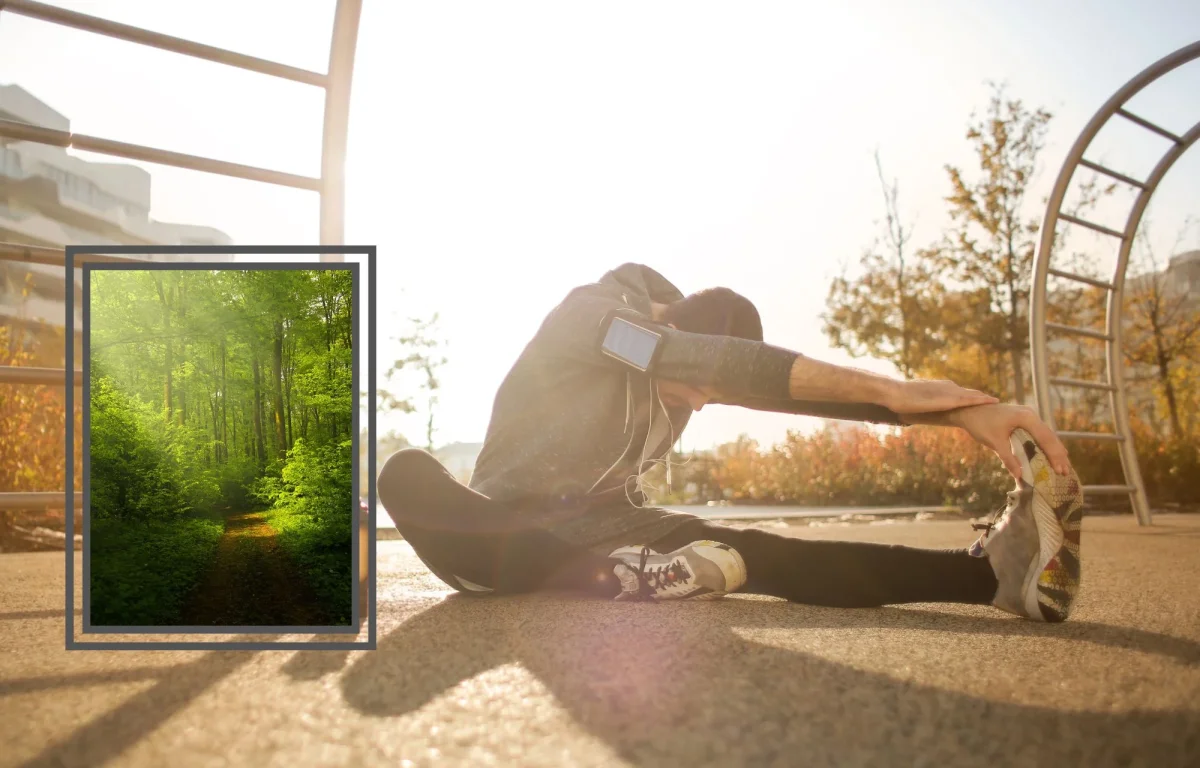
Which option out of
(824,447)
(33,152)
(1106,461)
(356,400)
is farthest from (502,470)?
(33,152)

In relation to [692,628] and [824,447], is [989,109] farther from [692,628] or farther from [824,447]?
[692,628]

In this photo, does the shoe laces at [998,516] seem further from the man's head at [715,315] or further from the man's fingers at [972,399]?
the man's head at [715,315]

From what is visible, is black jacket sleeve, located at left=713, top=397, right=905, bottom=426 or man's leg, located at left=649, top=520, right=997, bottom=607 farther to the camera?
black jacket sleeve, located at left=713, top=397, right=905, bottom=426

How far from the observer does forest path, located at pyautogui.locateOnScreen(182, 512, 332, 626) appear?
50.8 inches

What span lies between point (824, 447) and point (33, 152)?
1358 inches

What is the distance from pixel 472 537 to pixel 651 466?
23.0 inches

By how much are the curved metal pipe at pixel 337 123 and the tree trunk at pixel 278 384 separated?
0.49 meters

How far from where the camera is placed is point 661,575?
1857 millimetres

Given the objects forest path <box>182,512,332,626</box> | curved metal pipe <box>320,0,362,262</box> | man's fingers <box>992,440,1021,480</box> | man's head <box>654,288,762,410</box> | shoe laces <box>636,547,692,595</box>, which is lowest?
shoe laces <box>636,547,692,595</box>

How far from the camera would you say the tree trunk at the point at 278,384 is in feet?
4.27

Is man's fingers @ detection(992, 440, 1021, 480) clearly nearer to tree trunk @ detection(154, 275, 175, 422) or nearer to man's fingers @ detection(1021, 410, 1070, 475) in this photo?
man's fingers @ detection(1021, 410, 1070, 475)

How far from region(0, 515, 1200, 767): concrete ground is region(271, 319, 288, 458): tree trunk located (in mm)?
337

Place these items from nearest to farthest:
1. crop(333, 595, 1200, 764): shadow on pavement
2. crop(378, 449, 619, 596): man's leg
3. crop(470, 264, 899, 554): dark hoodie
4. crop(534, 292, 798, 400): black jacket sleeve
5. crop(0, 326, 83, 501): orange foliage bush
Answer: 1. crop(333, 595, 1200, 764): shadow on pavement
2. crop(534, 292, 798, 400): black jacket sleeve
3. crop(378, 449, 619, 596): man's leg
4. crop(470, 264, 899, 554): dark hoodie
5. crop(0, 326, 83, 501): orange foliage bush

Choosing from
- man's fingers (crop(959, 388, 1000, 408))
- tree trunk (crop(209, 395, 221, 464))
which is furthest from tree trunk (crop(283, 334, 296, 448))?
man's fingers (crop(959, 388, 1000, 408))
